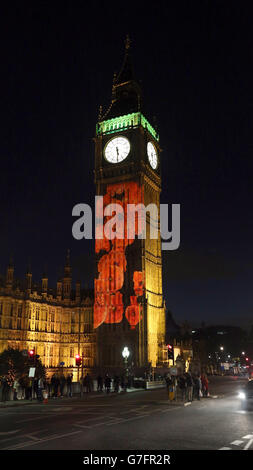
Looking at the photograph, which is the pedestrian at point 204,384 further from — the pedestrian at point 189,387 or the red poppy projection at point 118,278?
the red poppy projection at point 118,278

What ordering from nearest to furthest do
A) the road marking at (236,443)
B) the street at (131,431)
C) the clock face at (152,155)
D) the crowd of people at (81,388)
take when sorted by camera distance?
the road marking at (236,443)
the street at (131,431)
the crowd of people at (81,388)
the clock face at (152,155)

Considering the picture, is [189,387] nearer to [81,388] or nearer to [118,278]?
[81,388]

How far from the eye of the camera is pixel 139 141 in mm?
73438

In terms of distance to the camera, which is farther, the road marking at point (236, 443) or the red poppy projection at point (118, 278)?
the red poppy projection at point (118, 278)

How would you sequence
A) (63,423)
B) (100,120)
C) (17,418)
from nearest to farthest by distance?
Result: (63,423), (17,418), (100,120)

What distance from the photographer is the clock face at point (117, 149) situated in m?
74.6

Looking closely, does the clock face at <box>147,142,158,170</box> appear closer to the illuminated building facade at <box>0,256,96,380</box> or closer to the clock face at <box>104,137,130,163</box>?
the clock face at <box>104,137,130,163</box>

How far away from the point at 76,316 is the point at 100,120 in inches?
1498

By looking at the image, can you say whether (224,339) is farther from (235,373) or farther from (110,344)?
(110,344)

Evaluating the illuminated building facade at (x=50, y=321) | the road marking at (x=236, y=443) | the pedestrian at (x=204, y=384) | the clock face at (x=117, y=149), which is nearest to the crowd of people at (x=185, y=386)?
the pedestrian at (x=204, y=384)

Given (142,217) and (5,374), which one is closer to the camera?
(5,374)

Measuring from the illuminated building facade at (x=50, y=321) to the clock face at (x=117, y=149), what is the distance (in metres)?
23.2

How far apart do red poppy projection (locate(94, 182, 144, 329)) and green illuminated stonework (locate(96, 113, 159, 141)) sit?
10963mm

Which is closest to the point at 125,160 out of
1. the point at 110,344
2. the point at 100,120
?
the point at 100,120
